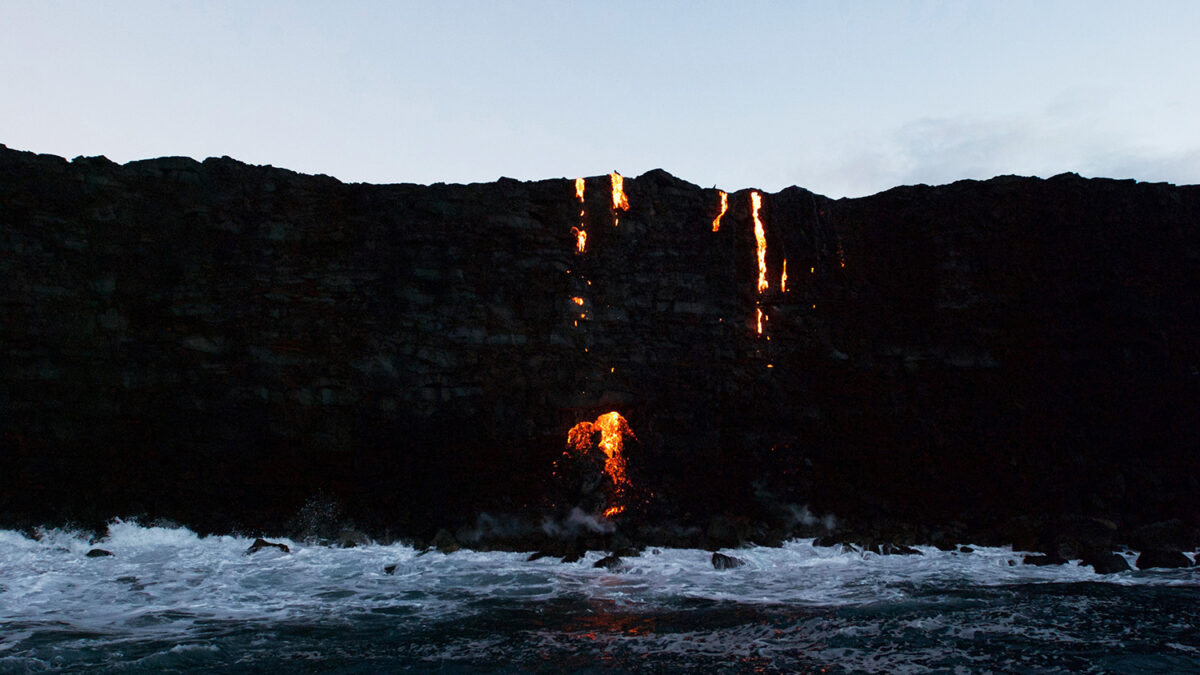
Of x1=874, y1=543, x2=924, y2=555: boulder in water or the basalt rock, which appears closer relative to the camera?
the basalt rock

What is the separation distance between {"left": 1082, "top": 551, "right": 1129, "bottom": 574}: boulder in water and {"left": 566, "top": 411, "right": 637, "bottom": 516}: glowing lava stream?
9.07m

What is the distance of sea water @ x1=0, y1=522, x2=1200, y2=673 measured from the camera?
9.02 m

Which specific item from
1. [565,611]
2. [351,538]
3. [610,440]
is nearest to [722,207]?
[610,440]

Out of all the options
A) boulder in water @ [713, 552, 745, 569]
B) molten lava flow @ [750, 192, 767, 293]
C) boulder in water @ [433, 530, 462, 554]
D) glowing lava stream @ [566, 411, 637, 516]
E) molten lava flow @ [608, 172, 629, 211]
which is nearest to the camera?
boulder in water @ [713, 552, 745, 569]

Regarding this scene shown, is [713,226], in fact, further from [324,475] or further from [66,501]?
[66,501]

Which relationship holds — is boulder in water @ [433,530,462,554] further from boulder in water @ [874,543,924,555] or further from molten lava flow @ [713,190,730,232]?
molten lava flow @ [713,190,730,232]

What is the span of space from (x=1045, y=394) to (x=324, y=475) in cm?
1658

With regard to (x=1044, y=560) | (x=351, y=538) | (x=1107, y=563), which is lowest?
(x=351, y=538)

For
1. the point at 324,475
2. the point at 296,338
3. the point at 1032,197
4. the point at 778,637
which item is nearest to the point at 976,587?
the point at 778,637

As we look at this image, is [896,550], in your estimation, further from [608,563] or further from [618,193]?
[618,193]

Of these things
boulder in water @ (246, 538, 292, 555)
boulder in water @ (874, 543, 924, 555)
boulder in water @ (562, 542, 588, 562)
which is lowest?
boulder in water @ (562, 542, 588, 562)

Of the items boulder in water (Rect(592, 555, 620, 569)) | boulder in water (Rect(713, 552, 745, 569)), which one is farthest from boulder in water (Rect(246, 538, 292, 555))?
boulder in water (Rect(713, 552, 745, 569))

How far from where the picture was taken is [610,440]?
713 inches

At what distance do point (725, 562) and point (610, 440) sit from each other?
13.3 ft
